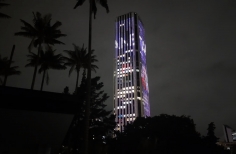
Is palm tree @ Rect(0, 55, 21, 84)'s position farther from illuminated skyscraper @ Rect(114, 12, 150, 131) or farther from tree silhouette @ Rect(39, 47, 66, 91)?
illuminated skyscraper @ Rect(114, 12, 150, 131)

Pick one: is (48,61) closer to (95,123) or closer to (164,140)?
(95,123)

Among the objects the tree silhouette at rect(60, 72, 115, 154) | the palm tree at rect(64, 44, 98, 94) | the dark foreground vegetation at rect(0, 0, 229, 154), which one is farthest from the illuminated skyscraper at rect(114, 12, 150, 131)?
the palm tree at rect(64, 44, 98, 94)

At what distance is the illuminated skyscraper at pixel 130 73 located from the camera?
170125mm

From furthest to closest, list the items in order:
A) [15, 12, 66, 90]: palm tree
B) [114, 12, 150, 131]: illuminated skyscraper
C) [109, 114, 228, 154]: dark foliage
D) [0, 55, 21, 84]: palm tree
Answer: [114, 12, 150, 131]: illuminated skyscraper
[109, 114, 228, 154]: dark foliage
[0, 55, 21, 84]: palm tree
[15, 12, 66, 90]: palm tree

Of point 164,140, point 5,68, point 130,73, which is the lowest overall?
point 164,140

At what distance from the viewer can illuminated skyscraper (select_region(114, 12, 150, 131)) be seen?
17012cm

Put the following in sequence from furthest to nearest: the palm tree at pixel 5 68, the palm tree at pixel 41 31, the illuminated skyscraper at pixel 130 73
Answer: the illuminated skyscraper at pixel 130 73 → the palm tree at pixel 5 68 → the palm tree at pixel 41 31

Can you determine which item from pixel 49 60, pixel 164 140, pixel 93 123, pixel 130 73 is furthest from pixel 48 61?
pixel 130 73

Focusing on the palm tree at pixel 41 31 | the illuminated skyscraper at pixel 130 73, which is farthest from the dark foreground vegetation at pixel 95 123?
the illuminated skyscraper at pixel 130 73

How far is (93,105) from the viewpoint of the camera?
163ft

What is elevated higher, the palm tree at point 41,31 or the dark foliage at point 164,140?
the palm tree at point 41,31

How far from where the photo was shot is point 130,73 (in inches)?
7018

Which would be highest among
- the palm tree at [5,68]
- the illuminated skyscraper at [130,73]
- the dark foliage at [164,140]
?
the illuminated skyscraper at [130,73]

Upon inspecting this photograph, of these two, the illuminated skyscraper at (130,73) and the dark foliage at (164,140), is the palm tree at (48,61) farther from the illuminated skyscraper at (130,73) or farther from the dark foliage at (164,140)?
the illuminated skyscraper at (130,73)
